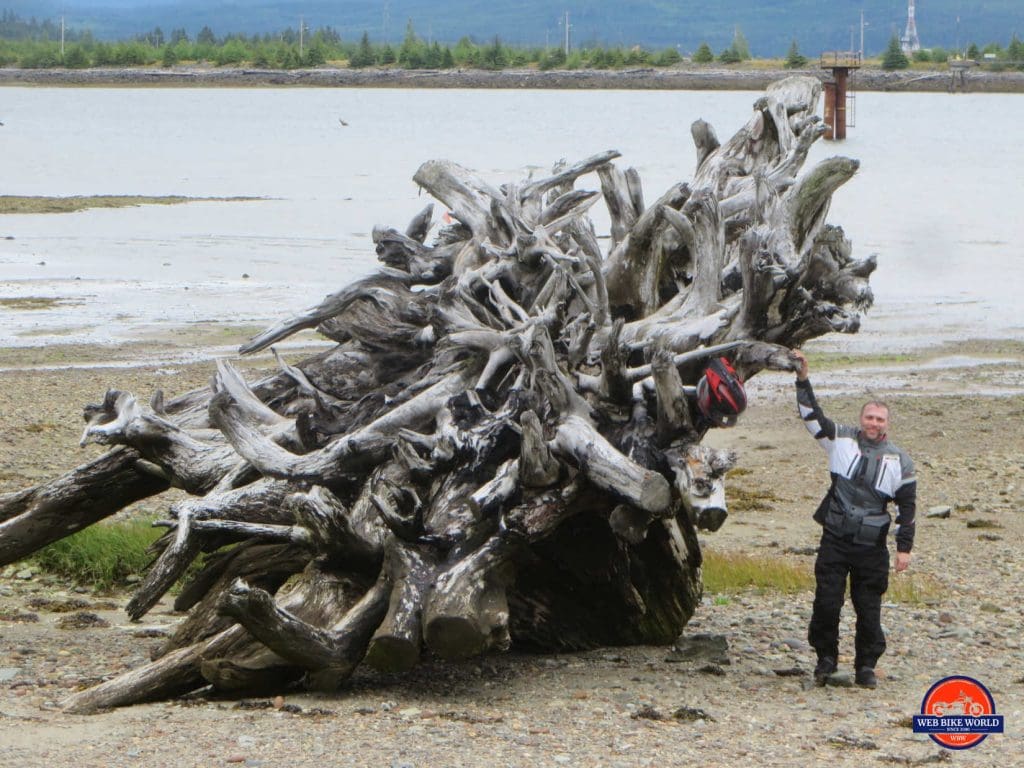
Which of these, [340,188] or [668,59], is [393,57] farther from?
[340,188]

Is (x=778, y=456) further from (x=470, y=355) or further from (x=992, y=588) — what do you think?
(x=470, y=355)

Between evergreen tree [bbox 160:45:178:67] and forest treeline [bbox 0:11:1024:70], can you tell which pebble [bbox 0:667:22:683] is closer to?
forest treeline [bbox 0:11:1024:70]

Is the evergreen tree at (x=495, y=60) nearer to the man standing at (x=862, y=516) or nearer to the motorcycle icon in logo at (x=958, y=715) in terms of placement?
the man standing at (x=862, y=516)

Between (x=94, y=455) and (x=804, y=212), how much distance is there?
23.7ft

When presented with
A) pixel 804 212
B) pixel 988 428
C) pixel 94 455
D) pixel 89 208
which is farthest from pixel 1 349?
pixel 89 208

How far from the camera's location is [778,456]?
15.0 metres

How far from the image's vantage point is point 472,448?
8148 millimetres

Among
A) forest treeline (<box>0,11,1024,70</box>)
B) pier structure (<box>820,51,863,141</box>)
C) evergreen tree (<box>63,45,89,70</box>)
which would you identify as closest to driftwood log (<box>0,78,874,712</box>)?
pier structure (<box>820,51,863,141</box>)

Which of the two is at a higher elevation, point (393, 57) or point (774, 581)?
point (393, 57)

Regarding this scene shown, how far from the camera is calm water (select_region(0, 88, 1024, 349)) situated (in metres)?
24.2

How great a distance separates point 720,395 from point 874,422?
835 mm

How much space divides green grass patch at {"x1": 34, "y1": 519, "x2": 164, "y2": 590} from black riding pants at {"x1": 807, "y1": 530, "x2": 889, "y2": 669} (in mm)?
4710

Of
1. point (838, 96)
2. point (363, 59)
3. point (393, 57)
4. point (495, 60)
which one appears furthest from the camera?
point (363, 59)

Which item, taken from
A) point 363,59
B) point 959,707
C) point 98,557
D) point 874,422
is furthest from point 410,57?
point 959,707
